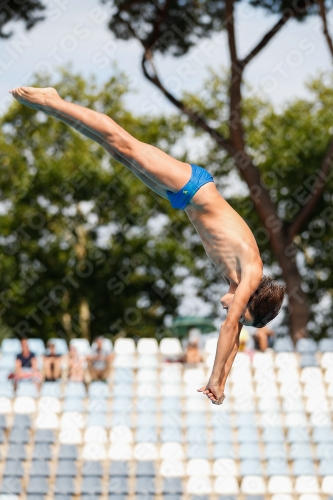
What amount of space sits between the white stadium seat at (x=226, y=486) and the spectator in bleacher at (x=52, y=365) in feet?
9.52

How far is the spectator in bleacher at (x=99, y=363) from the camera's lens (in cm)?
1177

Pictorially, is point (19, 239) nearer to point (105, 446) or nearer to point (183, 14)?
point (183, 14)

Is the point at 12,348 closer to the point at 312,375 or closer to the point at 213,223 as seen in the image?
the point at 312,375

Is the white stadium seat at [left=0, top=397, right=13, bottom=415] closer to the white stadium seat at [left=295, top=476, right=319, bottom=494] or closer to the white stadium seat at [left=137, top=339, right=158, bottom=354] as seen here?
the white stadium seat at [left=137, top=339, right=158, bottom=354]

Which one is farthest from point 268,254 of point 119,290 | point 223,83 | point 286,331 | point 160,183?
point 160,183

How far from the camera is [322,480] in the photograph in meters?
10.4

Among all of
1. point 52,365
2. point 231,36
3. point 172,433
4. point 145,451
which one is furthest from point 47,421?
point 231,36

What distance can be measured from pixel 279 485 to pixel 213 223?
6.11 meters

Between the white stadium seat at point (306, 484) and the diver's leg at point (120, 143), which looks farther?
the white stadium seat at point (306, 484)

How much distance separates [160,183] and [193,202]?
0.26 meters

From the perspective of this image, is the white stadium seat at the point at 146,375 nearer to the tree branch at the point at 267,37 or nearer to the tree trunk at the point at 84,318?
the tree branch at the point at 267,37

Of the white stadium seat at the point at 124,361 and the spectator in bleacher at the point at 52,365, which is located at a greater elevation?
the white stadium seat at the point at 124,361

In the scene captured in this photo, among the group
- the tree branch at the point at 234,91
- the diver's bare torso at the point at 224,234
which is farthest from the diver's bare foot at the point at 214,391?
the tree branch at the point at 234,91

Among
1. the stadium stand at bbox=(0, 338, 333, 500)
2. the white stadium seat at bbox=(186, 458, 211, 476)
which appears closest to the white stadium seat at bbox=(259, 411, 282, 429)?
the stadium stand at bbox=(0, 338, 333, 500)
